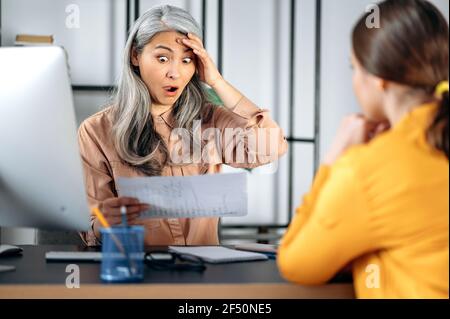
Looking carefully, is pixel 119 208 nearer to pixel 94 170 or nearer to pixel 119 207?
pixel 119 207

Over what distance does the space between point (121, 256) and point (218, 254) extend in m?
0.39

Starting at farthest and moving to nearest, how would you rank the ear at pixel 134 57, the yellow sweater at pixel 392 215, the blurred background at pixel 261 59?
the blurred background at pixel 261 59, the ear at pixel 134 57, the yellow sweater at pixel 392 215

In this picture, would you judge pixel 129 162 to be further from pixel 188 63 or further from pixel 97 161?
pixel 188 63

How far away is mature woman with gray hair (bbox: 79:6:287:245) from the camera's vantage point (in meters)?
2.10

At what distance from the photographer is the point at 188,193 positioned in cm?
163

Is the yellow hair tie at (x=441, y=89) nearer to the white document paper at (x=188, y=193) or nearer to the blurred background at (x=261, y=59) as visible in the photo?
the white document paper at (x=188, y=193)

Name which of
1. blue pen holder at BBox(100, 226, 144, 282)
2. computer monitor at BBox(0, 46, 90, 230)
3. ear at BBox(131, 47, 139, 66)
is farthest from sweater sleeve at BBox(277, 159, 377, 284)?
ear at BBox(131, 47, 139, 66)

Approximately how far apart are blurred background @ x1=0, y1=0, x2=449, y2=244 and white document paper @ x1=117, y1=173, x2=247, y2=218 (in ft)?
6.65

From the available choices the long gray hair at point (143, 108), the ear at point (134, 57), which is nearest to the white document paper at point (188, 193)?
the long gray hair at point (143, 108)

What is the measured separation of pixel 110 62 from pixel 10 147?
2.37m

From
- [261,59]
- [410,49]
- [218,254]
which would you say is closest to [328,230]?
[410,49]

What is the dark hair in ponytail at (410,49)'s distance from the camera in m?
1.17

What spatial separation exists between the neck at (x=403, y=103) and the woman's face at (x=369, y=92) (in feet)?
0.09
